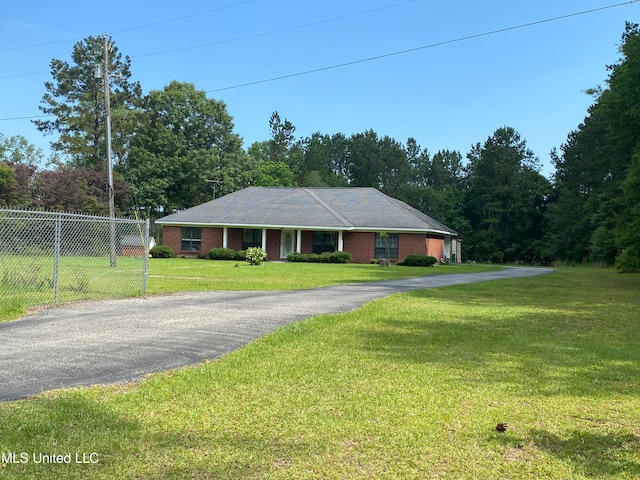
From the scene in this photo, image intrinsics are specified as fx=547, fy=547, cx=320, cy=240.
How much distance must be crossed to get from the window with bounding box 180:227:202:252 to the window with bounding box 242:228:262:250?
121 inches

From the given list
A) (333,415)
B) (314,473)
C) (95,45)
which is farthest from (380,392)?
(95,45)

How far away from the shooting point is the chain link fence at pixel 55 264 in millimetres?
9867

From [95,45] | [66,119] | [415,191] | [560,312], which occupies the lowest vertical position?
[560,312]

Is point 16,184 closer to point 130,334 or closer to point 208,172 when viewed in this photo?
point 208,172

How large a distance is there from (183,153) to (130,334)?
160ft

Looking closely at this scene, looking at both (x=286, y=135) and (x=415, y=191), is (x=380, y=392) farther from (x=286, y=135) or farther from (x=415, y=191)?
(x=286, y=135)

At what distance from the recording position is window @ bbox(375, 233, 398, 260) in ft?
118

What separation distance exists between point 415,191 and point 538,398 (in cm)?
6667

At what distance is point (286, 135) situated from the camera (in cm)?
8306

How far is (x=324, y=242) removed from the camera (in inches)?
1468

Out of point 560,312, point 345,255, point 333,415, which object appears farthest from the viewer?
point 345,255

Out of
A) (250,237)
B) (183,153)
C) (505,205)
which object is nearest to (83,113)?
(183,153)

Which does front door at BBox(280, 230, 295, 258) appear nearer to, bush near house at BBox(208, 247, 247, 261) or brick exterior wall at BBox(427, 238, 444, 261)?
bush near house at BBox(208, 247, 247, 261)

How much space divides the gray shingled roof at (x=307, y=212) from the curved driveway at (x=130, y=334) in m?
23.5
